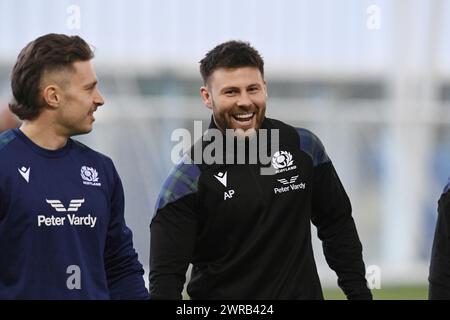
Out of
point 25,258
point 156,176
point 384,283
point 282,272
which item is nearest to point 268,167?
point 282,272

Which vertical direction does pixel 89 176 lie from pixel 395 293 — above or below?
above

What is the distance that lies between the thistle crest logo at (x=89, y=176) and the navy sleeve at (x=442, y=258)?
69.9 inches

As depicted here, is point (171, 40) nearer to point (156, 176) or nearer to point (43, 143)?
point (156, 176)

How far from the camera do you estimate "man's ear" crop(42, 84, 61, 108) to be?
4.49 m

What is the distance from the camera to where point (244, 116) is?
5.00m

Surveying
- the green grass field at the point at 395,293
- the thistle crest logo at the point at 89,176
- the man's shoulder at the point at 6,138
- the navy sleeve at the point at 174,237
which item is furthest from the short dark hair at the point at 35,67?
the green grass field at the point at 395,293

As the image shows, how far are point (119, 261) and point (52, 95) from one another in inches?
32.1

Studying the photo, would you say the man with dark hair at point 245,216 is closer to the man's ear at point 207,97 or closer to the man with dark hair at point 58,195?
the man's ear at point 207,97

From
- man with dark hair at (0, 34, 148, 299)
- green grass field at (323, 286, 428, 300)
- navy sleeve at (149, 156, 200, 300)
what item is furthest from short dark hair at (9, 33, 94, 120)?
green grass field at (323, 286, 428, 300)

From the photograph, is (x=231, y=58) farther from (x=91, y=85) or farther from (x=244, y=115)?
(x=91, y=85)

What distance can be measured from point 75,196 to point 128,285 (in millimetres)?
526

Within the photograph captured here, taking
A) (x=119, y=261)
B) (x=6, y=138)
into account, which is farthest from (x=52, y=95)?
(x=119, y=261)

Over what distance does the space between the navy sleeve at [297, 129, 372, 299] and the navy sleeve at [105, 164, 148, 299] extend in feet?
3.39

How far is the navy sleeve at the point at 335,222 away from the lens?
16.8 ft
